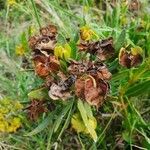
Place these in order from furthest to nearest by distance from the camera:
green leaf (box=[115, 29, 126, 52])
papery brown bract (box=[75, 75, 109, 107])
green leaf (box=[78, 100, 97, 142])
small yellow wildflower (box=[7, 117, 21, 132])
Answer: small yellow wildflower (box=[7, 117, 21, 132]) → green leaf (box=[115, 29, 126, 52]) → green leaf (box=[78, 100, 97, 142]) → papery brown bract (box=[75, 75, 109, 107])

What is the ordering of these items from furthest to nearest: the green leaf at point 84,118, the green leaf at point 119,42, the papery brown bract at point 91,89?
the green leaf at point 119,42, the green leaf at point 84,118, the papery brown bract at point 91,89

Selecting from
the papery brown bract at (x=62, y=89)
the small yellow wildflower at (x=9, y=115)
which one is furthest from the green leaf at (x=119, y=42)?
the small yellow wildflower at (x=9, y=115)

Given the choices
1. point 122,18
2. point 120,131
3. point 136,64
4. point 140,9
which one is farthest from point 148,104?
point 140,9

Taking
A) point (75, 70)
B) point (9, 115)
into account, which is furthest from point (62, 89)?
point (9, 115)

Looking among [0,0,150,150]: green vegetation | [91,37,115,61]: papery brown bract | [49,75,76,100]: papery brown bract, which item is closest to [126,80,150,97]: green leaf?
[0,0,150,150]: green vegetation

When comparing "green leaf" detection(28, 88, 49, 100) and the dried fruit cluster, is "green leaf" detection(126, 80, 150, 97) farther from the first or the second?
"green leaf" detection(28, 88, 49, 100)

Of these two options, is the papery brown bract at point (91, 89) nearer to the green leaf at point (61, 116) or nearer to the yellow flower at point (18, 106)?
the green leaf at point (61, 116)

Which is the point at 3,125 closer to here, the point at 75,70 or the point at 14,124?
the point at 14,124
